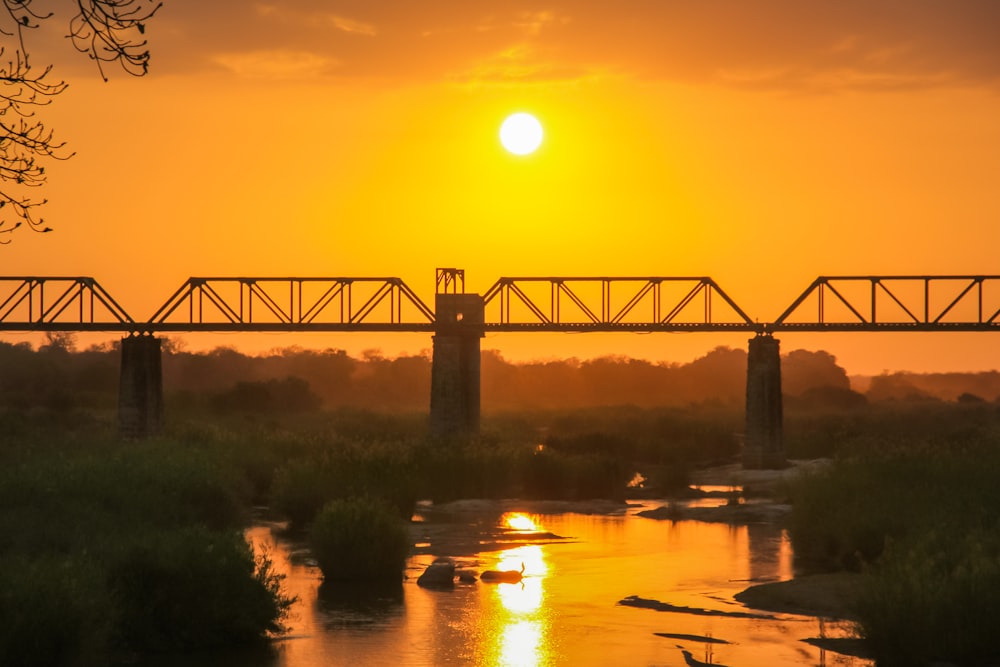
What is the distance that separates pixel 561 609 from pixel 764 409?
41467 mm

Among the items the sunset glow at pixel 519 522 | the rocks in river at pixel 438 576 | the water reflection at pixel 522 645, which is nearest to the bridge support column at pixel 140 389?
the sunset glow at pixel 519 522

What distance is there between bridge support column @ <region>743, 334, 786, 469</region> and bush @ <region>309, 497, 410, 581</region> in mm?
37211

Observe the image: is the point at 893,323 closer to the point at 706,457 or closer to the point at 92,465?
the point at 706,457

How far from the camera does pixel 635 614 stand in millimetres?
27203

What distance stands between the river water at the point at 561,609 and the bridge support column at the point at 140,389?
2931 centimetres

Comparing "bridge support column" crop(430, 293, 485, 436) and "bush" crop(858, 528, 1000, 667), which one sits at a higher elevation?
"bridge support column" crop(430, 293, 485, 436)

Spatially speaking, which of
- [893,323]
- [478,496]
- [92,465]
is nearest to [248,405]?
[893,323]

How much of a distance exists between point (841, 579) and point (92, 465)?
54.6 feet

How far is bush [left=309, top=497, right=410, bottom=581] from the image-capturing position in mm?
30750

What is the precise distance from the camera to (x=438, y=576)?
30.3 metres

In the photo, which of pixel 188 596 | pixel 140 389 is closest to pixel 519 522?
pixel 188 596

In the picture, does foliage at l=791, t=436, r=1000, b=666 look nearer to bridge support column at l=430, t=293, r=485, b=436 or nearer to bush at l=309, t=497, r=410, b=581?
bush at l=309, t=497, r=410, b=581

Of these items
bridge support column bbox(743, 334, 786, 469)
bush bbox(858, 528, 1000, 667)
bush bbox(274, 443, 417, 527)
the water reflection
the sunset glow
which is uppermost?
bridge support column bbox(743, 334, 786, 469)

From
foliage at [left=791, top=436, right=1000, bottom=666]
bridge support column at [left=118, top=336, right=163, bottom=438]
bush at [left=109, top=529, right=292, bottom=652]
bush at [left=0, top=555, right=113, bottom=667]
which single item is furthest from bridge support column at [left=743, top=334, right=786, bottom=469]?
bush at [left=0, top=555, right=113, bottom=667]
